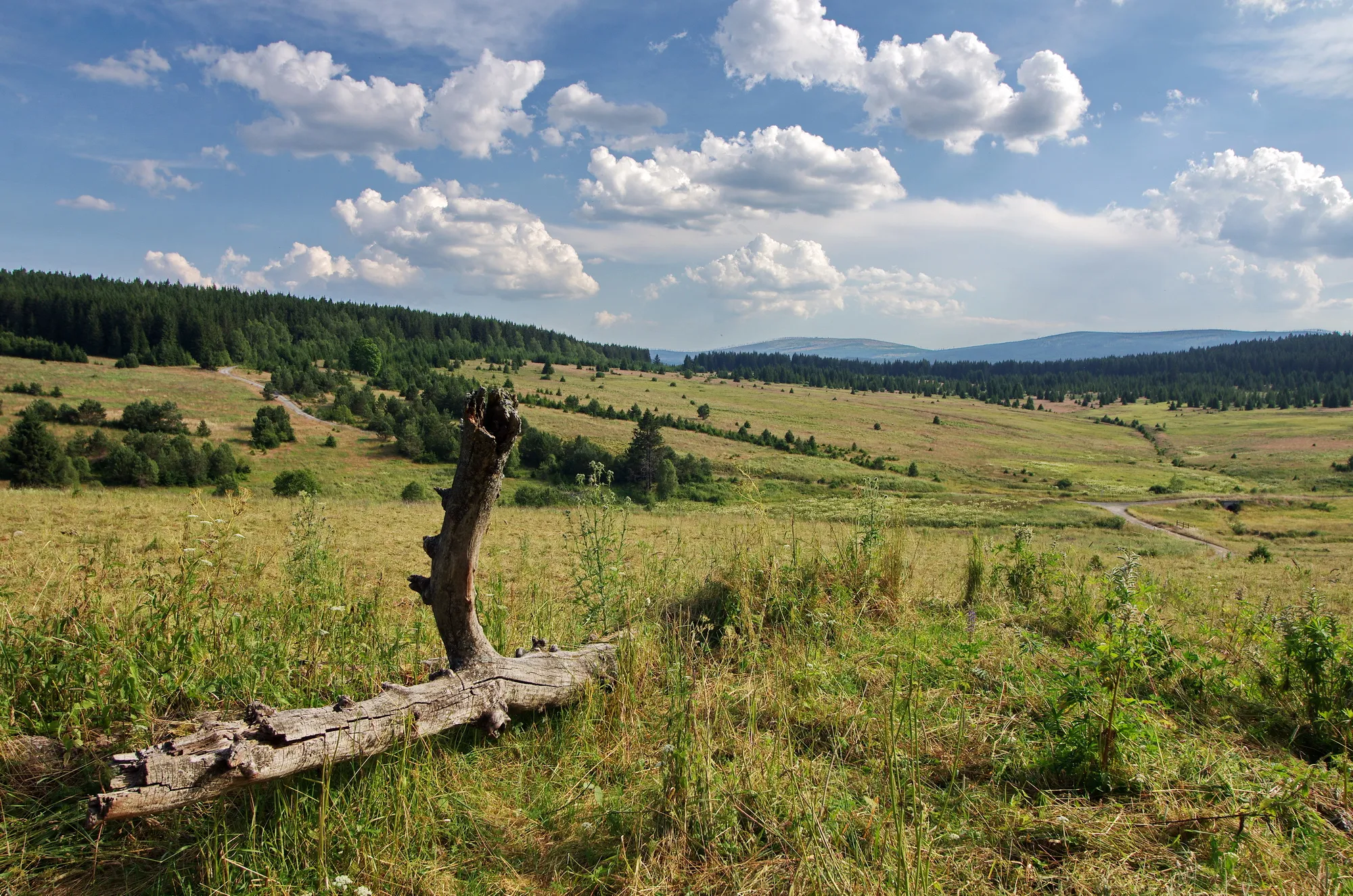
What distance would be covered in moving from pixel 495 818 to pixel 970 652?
3.31 meters

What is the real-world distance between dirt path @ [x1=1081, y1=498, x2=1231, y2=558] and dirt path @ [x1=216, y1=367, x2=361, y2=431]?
235 feet

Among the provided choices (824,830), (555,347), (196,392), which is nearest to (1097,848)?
(824,830)

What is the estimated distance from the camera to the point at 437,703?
11.9 feet

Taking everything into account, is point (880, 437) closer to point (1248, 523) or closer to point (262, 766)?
point (1248, 523)

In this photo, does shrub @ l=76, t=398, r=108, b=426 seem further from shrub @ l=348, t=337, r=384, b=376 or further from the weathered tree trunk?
the weathered tree trunk

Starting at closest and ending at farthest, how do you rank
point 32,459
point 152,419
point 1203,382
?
point 32,459, point 152,419, point 1203,382

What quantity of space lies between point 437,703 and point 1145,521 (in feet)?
200

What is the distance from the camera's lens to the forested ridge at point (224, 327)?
97812 millimetres

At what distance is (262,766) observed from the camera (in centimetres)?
283

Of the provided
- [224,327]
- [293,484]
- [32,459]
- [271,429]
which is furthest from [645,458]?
[224,327]

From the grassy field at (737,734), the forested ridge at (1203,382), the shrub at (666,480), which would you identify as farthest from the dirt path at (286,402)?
the forested ridge at (1203,382)

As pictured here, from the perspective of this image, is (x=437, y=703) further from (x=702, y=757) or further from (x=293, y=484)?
(x=293, y=484)

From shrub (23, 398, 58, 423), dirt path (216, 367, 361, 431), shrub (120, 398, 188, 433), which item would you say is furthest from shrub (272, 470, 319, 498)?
dirt path (216, 367, 361, 431)

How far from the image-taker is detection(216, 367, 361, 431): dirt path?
70.4 meters
